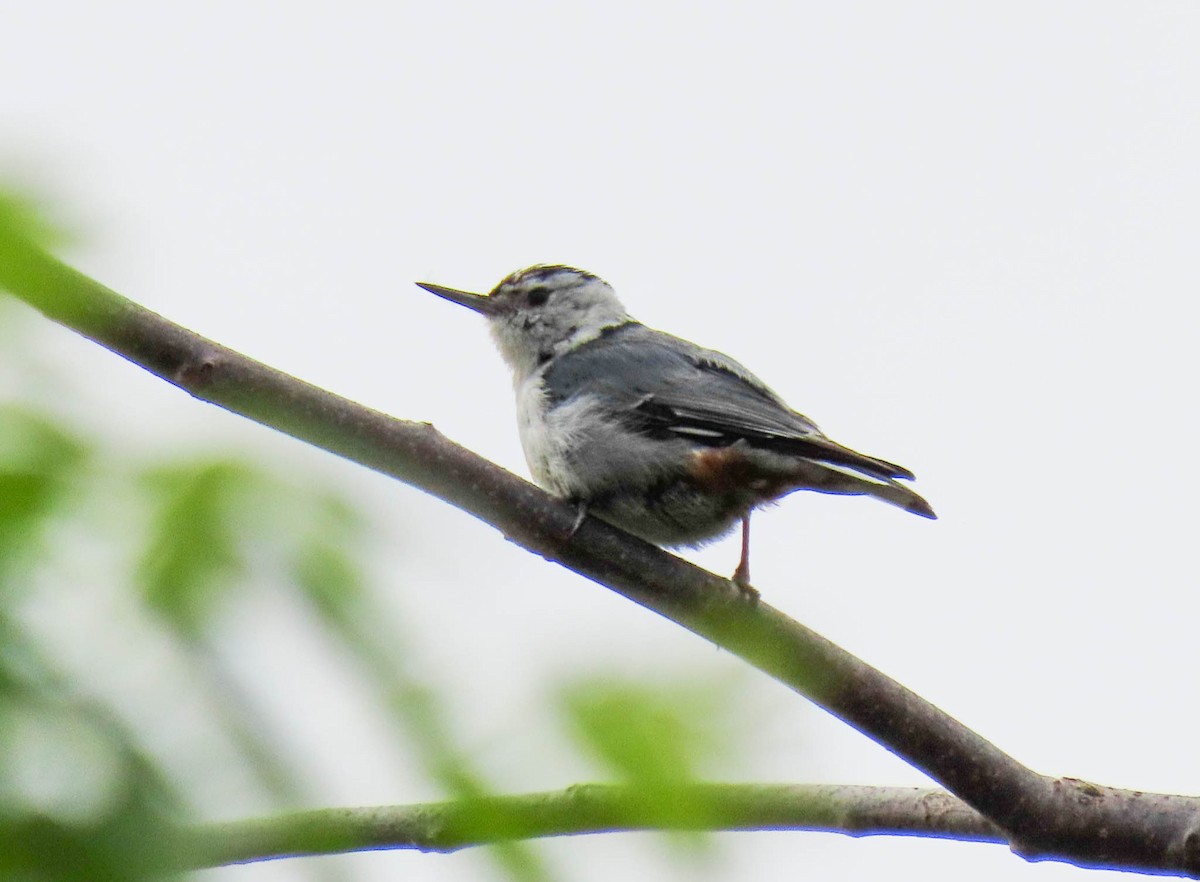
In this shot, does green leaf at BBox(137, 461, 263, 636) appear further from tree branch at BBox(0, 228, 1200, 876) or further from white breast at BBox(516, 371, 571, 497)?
white breast at BBox(516, 371, 571, 497)

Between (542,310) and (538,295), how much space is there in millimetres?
146

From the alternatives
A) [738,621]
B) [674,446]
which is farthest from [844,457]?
[738,621]

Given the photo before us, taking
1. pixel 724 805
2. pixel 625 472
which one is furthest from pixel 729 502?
pixel 724 805

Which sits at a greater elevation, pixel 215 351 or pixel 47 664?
pixel 215 351

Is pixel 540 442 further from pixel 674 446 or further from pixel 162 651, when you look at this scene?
pixel 162 651

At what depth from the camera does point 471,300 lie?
7055 millimetres

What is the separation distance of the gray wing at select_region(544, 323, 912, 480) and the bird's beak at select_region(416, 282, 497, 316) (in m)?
0.79

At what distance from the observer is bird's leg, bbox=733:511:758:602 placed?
3462 millimetres

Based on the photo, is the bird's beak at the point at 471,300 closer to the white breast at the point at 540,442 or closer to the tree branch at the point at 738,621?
the white breast at the point at 540,442

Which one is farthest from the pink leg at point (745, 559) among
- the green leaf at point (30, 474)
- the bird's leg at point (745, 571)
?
the green leaf at point (30, 474)

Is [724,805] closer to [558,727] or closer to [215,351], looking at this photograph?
[558,727]

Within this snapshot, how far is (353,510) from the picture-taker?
1.25 m

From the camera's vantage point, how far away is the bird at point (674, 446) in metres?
4.97

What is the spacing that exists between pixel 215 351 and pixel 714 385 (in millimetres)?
3054
